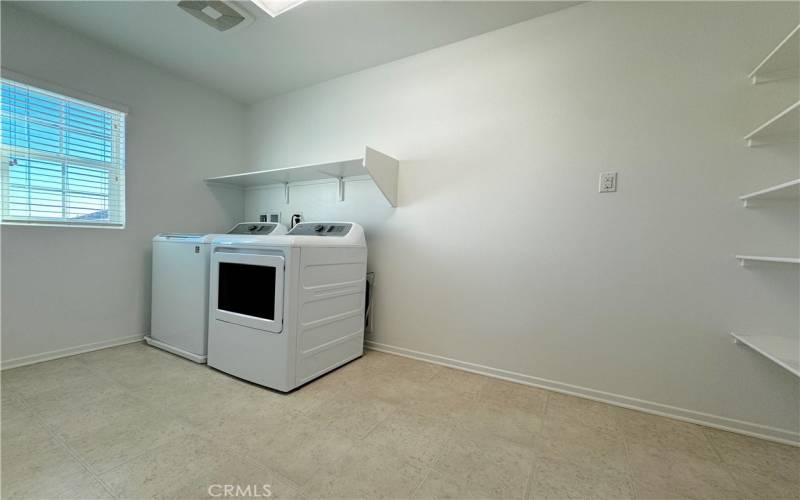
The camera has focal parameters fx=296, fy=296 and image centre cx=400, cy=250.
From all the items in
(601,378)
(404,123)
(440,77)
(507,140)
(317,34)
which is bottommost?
(601,378)

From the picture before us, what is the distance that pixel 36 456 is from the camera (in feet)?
3.91

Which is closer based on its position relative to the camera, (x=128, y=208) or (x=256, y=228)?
(x=128, y=208)

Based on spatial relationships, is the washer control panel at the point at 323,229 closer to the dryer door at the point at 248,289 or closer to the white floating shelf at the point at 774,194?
the dryer door at the point at 248,289

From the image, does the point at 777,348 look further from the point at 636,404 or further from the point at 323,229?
the point at 323,229

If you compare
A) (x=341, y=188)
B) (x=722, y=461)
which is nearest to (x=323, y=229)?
(x=341, y=188)

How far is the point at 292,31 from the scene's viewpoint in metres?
2.16

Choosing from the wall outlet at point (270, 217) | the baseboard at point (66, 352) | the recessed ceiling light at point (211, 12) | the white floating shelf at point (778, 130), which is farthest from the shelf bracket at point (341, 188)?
the white floating shelf at point (778, 130)

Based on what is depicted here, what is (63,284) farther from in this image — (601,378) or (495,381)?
(601,378)

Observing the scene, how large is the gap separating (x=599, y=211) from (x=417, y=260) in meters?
1.25

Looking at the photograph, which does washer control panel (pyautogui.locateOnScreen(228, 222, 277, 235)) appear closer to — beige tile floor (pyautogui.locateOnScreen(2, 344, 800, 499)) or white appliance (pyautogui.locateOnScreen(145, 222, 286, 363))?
white appliance (pyautogui.locateOnScreen(145, 222, 286, 363))

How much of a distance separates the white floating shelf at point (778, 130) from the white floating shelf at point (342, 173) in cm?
201

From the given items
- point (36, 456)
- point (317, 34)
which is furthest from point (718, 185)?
point (36, 456)

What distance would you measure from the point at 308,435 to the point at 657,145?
2382 mm

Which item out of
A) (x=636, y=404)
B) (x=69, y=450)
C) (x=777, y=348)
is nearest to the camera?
(x=69, y=450)
